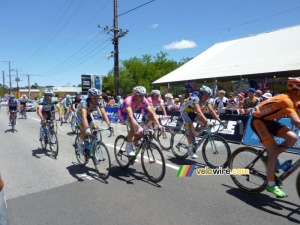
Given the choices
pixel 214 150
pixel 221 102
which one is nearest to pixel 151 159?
pixel 214 150

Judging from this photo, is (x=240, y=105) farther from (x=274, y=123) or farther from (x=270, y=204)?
(x=270, y=204)

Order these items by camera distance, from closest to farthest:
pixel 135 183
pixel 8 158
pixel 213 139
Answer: pixel 135 183
pixel 213 139
pixel 8 158

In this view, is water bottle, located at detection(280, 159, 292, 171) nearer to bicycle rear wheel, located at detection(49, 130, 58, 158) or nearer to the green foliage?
bicycle rear wheel, located at detection(49, 130, 58, 158)

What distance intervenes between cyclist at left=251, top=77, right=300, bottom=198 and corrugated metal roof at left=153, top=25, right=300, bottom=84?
10.4 metres

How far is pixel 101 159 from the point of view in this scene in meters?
5.79

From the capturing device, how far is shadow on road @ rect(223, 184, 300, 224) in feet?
12.7

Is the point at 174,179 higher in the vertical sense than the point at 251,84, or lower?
lower

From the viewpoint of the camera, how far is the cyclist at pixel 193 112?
6.24 meters

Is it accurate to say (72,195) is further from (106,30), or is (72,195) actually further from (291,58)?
(106,30)

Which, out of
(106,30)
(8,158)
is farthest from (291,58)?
(106,30)

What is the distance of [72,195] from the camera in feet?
15.8

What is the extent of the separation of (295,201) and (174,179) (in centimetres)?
224

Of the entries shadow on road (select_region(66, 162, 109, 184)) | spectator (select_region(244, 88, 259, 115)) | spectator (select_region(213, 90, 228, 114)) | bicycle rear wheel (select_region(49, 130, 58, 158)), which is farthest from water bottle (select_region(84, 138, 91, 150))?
spectator (select_region(213, 90, 228, 114))

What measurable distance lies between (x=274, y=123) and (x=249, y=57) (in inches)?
569
